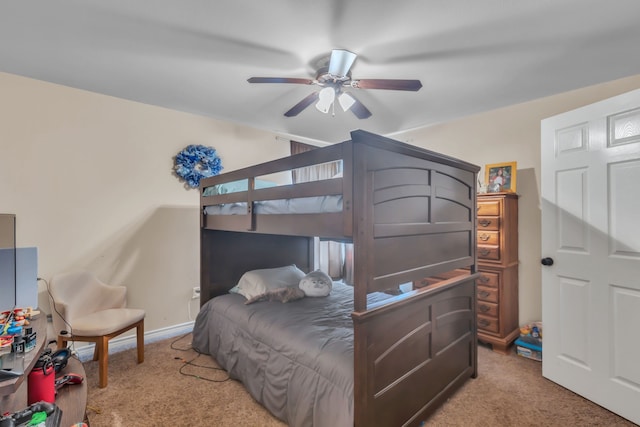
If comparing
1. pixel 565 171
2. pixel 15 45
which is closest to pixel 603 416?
pixel 565 171

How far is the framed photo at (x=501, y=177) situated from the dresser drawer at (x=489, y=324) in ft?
4.01

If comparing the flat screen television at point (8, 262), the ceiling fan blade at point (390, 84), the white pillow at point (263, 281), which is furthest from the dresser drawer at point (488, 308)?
the flat screen television at point (8, 262)

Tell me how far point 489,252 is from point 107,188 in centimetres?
359

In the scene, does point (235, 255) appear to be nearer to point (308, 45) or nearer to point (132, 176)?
point (132, 176)

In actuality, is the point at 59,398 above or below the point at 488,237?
below

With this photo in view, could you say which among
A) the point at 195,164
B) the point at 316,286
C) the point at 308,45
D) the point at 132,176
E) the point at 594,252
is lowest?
the point at 316,286

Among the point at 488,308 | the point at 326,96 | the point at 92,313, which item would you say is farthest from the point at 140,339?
the point at 488,308

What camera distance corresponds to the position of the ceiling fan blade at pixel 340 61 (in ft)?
6.01

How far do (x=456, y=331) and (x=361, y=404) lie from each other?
1.03 meters

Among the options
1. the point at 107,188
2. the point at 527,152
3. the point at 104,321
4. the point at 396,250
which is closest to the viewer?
the point at 396,250

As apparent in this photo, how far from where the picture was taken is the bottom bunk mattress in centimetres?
150

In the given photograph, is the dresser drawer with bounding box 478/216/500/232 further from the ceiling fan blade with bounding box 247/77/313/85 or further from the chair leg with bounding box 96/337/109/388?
the chair leg with bounding box 96/337/109/388

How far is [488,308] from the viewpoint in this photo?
2729mm

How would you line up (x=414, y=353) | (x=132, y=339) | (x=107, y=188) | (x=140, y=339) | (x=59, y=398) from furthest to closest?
(x=132, y=339), (x=107, y=188), (x=140, y=339), (x=414, y=353), (x=59, y=398)
